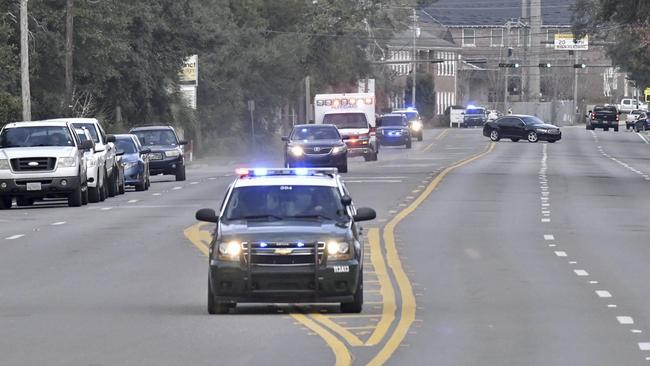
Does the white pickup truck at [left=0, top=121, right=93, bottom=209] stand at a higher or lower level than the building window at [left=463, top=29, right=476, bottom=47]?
lower

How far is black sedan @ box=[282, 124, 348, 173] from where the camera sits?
48.8 m

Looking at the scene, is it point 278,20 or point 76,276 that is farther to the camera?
point 278,20

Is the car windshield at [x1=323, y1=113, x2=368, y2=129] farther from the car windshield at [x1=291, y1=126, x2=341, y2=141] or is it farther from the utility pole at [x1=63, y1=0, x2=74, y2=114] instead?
the utility pole at [x1=63, y1=0, x2=74, y2=114]

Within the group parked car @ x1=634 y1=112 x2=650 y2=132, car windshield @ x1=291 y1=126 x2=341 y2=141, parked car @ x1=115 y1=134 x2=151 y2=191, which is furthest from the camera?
parked car @ x1=634 y1=112 x2=650 y2=132

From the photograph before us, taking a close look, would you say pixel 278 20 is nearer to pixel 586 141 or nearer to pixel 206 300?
pixel 586 141

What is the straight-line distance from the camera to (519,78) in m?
177

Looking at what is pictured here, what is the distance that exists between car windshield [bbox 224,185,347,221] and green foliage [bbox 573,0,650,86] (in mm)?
32795

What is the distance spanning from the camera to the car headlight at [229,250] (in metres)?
15.3

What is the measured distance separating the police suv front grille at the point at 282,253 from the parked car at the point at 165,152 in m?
33.3

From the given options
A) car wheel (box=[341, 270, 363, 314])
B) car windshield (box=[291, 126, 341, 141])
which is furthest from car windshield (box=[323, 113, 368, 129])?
car wheel (box=[341, 270, 363, 314])

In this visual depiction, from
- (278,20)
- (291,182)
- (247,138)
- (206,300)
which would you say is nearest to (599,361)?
(291,182)

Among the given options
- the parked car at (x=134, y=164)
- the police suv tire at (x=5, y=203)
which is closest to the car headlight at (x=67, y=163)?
the police suv tire at (x=5, y=203)

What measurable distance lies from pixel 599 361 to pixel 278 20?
3480 inches

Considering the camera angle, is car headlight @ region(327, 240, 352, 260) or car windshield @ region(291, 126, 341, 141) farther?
car windshield @ region(291, 126, 341, 141)
